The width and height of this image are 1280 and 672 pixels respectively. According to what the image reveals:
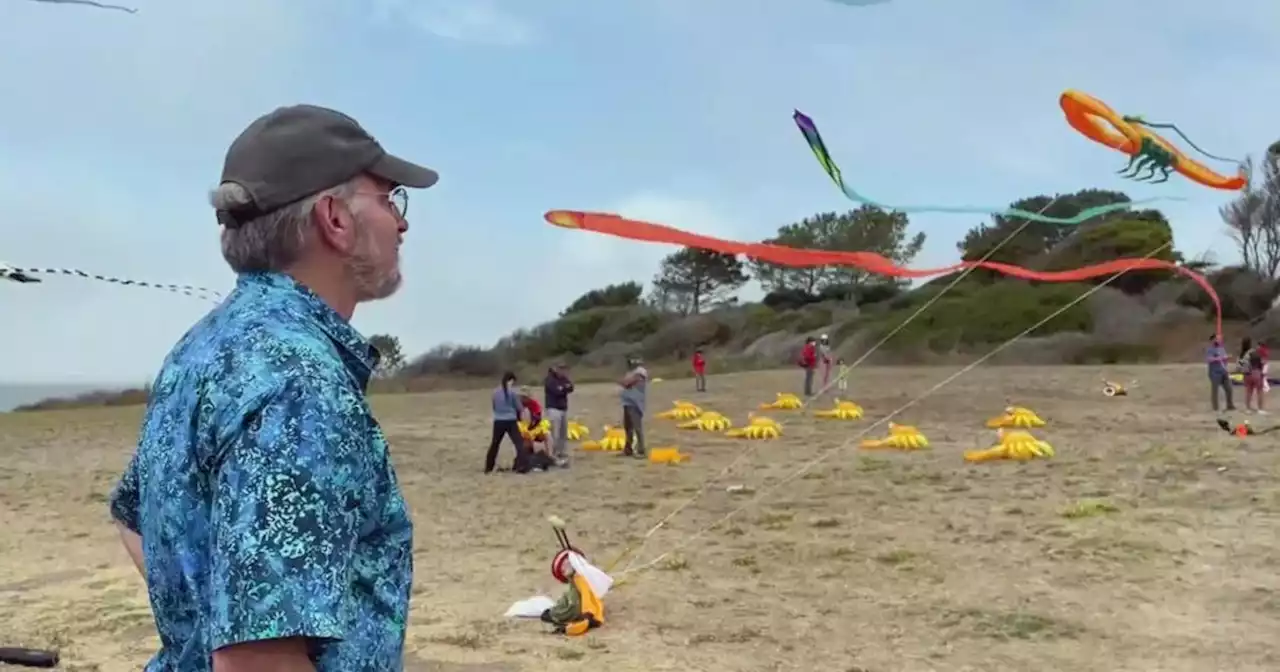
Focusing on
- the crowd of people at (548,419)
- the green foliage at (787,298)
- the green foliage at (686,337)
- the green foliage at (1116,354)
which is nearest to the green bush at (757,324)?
the green foliage at (686,337)

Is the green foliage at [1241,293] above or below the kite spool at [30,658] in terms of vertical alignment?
above

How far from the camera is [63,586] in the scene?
8.13 m

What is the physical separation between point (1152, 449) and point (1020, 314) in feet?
72.1

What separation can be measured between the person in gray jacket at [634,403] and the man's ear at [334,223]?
13300 mm

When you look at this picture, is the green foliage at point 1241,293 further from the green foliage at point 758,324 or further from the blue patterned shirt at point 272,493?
the blue patterned shirt at point 272,493

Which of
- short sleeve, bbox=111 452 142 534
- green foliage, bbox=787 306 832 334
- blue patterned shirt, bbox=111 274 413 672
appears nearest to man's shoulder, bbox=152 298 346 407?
blue patterned shirt, bbox=111 274 413 672

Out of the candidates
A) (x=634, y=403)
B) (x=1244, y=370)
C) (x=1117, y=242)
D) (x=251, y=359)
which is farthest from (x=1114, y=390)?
(x=251, y=359)

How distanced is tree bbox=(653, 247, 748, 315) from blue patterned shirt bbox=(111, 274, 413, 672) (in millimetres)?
46350

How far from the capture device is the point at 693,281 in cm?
4850

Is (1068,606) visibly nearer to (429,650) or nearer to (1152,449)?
(429,650)

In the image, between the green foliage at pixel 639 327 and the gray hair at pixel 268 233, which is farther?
the green foliage at pixel 639 327

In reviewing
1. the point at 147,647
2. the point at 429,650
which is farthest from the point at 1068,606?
the point at 147,647

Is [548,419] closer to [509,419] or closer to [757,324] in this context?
[509,419]

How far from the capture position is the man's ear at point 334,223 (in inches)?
60.7
